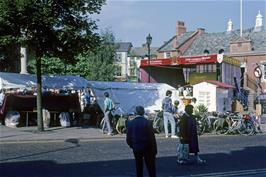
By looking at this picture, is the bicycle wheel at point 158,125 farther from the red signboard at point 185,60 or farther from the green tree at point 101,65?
the green tree at point 101,65

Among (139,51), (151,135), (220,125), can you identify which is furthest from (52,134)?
(139,51)

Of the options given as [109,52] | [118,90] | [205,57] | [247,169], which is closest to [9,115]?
[118,90]

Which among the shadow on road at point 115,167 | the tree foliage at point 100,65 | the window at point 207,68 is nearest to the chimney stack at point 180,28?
the tree foliage at point 100,65

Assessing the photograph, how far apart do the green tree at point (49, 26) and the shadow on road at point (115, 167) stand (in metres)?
7.11

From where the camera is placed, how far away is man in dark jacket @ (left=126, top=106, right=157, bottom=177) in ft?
32.5

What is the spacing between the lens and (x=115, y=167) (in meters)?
12.6

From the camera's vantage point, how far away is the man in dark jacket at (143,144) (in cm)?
991

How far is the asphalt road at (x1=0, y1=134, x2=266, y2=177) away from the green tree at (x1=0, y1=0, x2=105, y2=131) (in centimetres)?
369

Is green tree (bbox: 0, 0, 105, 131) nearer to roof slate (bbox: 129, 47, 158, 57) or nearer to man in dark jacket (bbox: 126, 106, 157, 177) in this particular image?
man in dark jacket (bbox: 126, 106, 157, 177)

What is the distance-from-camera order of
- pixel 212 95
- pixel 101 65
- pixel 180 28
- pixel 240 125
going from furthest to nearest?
1. pixel 180 28
2. pixel 101 65
3. pixel 212 95
4. pixel 240 125

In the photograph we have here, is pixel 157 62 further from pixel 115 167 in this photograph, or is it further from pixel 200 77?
pixel 115 167

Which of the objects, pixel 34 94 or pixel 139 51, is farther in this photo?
pixel 139 51

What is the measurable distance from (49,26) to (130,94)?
10.8 metres

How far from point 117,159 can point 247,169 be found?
338cm
